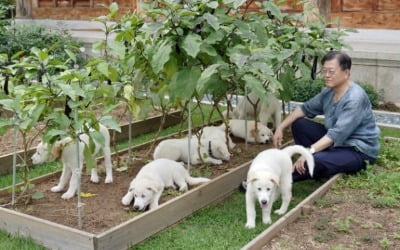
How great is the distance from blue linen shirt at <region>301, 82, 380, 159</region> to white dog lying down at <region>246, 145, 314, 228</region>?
0.44 m

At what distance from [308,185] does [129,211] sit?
1708mm

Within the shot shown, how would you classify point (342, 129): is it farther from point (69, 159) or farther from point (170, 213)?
point (69, 159)

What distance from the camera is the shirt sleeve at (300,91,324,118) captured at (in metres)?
5.22

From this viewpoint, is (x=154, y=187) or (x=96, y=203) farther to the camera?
(x=96, y=203)

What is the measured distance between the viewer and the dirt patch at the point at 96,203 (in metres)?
4.04

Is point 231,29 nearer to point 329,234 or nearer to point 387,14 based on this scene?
point 329,234

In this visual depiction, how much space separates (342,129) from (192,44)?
1528mm

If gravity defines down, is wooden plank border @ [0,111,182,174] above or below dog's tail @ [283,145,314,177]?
below

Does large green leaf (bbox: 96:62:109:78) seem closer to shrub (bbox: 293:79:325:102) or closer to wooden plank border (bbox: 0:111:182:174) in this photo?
wooden plank border (bbox: 0:111:182:174)

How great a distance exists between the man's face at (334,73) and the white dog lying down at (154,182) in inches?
52.2

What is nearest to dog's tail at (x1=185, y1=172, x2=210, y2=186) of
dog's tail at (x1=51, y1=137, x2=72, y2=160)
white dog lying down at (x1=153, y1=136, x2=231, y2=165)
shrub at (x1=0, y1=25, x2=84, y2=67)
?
white dog lying down at (x1=153, y1=136, x2=231, y2=165)

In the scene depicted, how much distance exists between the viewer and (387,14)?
10695 mm

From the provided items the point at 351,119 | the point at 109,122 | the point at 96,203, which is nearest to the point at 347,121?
the point at 351,119

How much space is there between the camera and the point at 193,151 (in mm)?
5363
